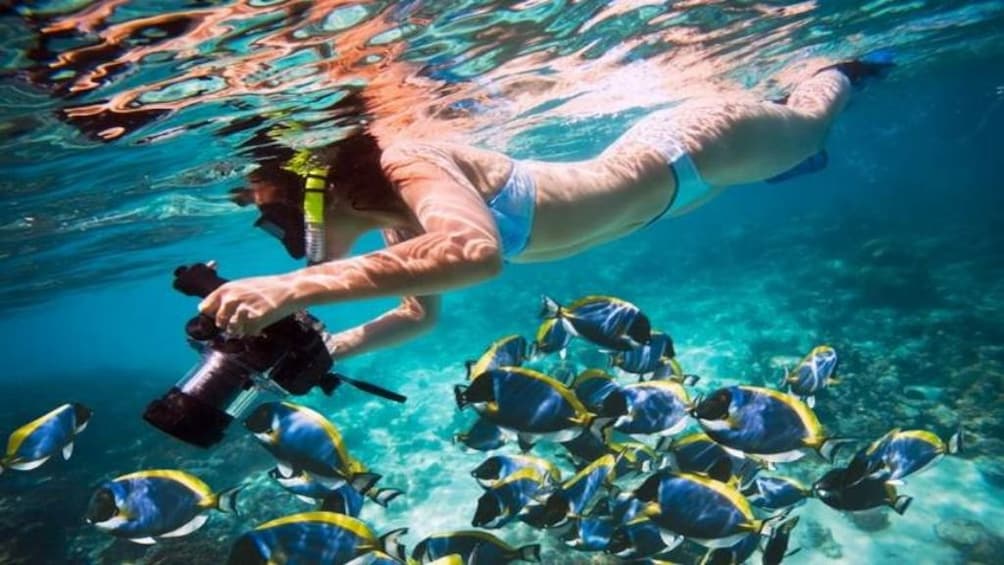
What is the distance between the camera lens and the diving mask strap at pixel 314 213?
312 cm

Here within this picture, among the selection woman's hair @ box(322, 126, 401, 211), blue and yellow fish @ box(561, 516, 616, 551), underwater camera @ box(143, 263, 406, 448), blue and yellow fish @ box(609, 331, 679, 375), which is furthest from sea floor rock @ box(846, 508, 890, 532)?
underwater camera @ box(143, 263, 406, 448)

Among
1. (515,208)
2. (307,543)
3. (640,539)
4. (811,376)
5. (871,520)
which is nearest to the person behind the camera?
(307,543)

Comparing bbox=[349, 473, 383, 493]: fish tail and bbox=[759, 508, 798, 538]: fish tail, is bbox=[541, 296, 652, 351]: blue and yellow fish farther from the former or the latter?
bbox=[349, 473, 383, 493]: fish tail

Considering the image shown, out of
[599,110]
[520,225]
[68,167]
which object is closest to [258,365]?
[520,225]

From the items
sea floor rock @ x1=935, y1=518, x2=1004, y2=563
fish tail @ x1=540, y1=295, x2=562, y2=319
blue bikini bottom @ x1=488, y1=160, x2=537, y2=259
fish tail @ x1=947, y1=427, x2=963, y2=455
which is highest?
blue bikini bottom @ x1=488, y1=160, x2=537, y2=259

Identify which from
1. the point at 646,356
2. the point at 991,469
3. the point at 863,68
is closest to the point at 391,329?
the point at 646,356

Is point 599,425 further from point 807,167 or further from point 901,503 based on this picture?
point 807,167

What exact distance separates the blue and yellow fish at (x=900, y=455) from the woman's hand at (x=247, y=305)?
4587 millimetres

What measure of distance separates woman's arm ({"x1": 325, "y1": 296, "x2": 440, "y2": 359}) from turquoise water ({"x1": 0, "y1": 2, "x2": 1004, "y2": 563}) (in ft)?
10.9

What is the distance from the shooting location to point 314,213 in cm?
312

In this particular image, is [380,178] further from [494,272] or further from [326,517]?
[326,517]

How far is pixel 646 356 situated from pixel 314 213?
3.28 metres

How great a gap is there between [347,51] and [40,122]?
450cm

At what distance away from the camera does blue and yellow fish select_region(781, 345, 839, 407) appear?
5426 millimetres
